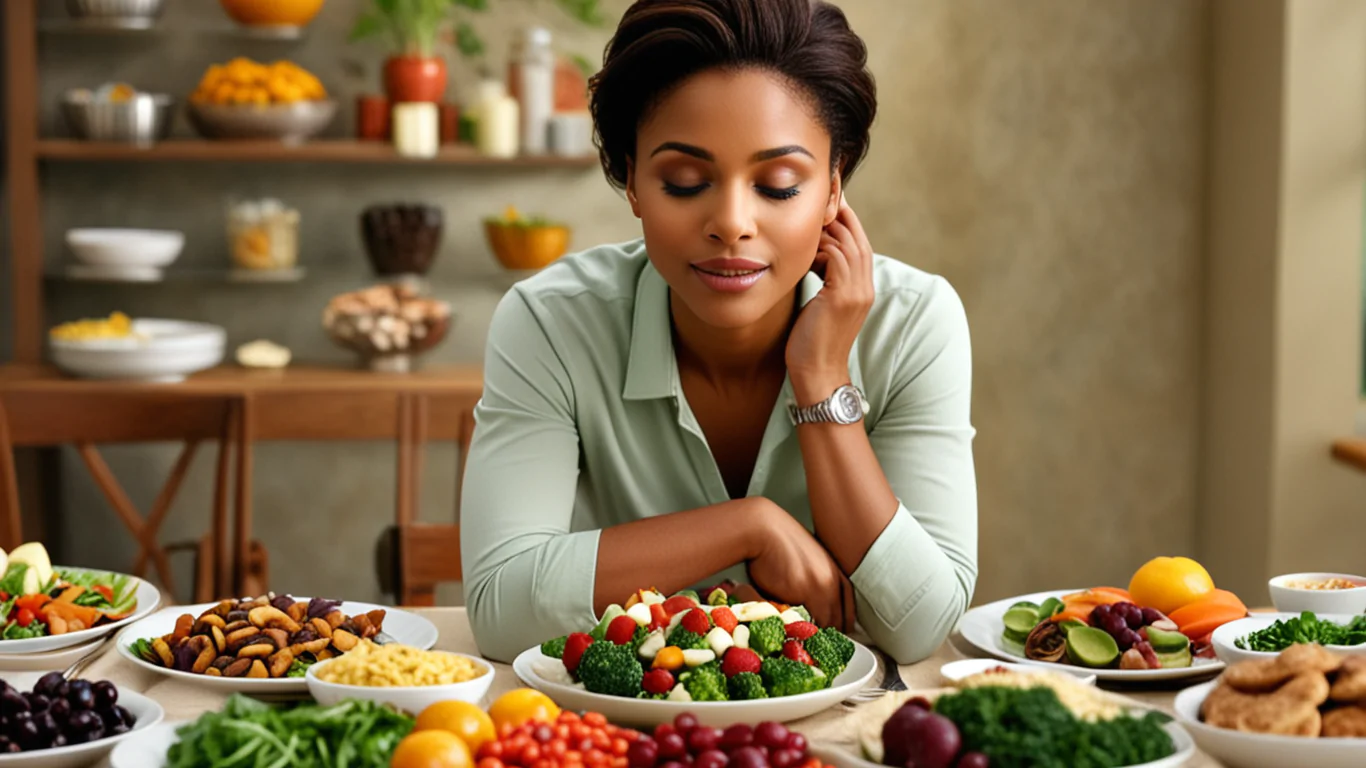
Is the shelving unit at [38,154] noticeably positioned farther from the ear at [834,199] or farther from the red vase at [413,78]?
the ear at [834,199]

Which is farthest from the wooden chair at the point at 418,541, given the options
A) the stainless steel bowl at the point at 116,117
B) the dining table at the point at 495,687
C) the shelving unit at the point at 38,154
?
the stainless steel bowl at the point at 116,117

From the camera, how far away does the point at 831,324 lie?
1.75 metres

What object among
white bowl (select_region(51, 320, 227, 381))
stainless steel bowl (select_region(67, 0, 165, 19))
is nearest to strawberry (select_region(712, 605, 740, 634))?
white bowl (select_region(51, 320, 227, 381))

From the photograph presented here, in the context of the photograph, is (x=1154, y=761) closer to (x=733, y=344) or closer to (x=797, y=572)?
(x=797, y=572)

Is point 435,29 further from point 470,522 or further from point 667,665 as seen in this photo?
point 667,665

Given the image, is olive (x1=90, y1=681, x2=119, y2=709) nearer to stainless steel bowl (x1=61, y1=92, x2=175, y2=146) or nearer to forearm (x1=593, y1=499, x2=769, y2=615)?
forearm (x1=593, y1=499, x2=769, y2=615)

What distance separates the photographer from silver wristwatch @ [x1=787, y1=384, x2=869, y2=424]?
1.72m

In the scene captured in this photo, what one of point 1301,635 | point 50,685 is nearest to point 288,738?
point 50,685

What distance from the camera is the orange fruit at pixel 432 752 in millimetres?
1078

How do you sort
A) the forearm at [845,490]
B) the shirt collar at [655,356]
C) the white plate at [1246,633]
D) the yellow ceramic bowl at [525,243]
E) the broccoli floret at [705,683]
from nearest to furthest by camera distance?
the broccoli floret at [705,683] < the white plate at [1246,633] < the forearm at [845,490] < the shirt collar at [655,356] < the yellow ceramic bowl at [525,243]

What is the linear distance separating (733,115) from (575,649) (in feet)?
1.98

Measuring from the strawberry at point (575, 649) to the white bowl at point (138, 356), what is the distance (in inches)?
109

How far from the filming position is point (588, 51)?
4.28m

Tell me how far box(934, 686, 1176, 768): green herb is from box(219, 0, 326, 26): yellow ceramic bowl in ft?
11.1
